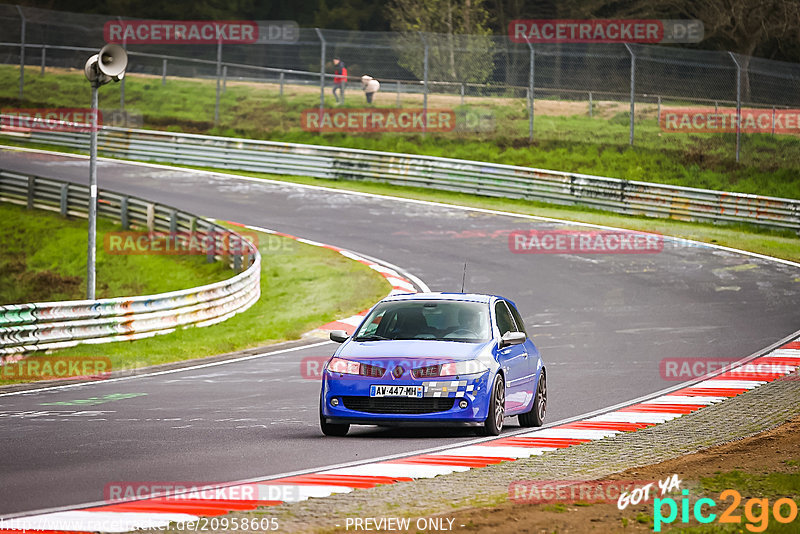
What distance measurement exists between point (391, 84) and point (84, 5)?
37317 millimetres

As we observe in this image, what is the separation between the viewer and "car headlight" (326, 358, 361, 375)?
421 inches

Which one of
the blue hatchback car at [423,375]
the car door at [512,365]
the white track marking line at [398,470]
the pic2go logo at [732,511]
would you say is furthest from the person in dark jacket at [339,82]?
the pic2go logo at [732,511]

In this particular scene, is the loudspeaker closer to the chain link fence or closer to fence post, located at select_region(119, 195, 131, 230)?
fence post, located at select_region(119, 195, 131, 230)

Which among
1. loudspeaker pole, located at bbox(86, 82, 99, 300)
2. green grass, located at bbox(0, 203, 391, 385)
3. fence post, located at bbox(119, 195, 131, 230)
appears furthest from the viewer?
fence post, located at bbox(119, 195, 131, 230)

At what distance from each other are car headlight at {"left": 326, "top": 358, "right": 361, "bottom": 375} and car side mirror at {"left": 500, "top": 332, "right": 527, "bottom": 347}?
1.47 meters

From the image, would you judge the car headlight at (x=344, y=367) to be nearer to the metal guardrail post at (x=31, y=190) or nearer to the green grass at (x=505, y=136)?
the metal guardrail post at (x=31, y=190)

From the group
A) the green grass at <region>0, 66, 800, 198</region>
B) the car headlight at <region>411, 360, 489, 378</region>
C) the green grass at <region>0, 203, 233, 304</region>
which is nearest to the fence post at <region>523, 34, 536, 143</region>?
the green grass at <region>0, 66, 800, 198</region>

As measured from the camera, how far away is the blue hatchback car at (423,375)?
1055cm

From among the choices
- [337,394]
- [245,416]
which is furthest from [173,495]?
[245,416]

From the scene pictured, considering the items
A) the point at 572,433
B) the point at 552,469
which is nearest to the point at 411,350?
the point at 572,433

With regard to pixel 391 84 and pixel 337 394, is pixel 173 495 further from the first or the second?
pixel 391 84

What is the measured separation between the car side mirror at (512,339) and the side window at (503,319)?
340 millimetres

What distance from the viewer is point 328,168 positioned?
1481 inches

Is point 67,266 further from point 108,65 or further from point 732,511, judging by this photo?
point 732,511
